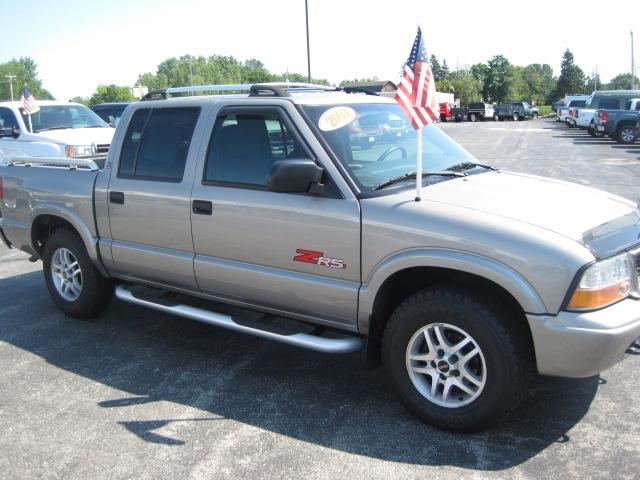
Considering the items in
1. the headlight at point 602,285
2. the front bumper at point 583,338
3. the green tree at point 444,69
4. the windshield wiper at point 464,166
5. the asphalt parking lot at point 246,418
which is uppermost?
the green tree at point 444,69

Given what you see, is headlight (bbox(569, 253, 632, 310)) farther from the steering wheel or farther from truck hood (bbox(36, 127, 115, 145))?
truck hood (bbox(36, 127, 115, 145))

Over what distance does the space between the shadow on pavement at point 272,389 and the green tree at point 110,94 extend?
83275mm

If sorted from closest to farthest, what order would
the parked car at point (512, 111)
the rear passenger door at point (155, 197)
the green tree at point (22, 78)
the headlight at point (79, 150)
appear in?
the rear passenger door at point (155, 197), the headlight at point (79, 150), the parked car at point (512, 111), the green tree at point (22, 78)

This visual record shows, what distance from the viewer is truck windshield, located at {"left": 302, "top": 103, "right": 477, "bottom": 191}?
398cm

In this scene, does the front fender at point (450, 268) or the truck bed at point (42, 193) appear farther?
the truck bed at point (42, 193)

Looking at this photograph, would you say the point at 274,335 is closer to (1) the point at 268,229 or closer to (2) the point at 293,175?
(1) the point at 268,229

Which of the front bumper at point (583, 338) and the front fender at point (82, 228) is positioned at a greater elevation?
the front fender at point (82, 228)

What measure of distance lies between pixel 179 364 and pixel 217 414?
90cm

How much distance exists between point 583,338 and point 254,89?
2.75 m

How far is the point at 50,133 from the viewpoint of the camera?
12867mm

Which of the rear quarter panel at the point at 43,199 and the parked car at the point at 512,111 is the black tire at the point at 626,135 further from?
the parked car at the point at 512,111

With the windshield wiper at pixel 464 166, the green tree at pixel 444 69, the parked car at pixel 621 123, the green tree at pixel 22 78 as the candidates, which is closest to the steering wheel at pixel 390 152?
the windshield wiper at pixel 464 166

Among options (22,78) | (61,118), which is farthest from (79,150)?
(22,78)

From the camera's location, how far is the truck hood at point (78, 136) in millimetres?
12547
